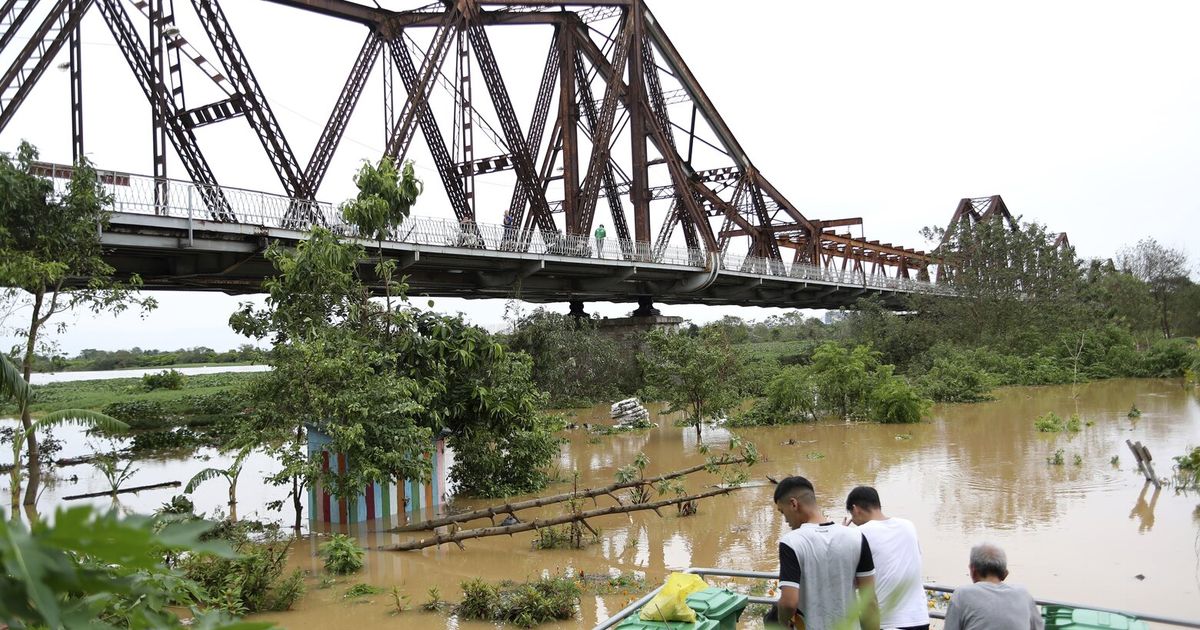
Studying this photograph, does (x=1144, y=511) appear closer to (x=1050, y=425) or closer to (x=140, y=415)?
(x=1050, y=425)

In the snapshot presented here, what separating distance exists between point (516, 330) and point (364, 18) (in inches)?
438

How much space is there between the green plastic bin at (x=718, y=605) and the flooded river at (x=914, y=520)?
77.8 inches

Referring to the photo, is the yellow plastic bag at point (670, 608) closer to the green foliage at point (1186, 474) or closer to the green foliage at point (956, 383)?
the green foliage at point (1186, 474)

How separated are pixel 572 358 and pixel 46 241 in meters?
17.5

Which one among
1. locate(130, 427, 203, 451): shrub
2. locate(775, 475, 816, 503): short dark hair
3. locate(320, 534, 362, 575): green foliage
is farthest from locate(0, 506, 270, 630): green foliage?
locate(130, 427, 203, 451): shrub

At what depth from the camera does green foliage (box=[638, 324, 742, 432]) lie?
61.9 ft

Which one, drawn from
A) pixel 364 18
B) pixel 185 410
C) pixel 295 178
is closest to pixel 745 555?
pixel 295 178

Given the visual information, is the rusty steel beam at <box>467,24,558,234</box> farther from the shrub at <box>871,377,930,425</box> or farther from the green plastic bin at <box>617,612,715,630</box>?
the green plastic bin at <box>617,612,715,630</box>

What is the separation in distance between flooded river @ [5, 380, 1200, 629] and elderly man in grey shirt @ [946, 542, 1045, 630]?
3664mm

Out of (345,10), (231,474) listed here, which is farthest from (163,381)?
(231,474)

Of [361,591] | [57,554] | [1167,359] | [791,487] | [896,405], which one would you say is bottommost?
[361,591]

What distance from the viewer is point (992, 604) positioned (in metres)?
3.81

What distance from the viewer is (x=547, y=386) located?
27.7 metres

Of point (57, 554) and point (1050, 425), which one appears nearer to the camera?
point (57, 554)
